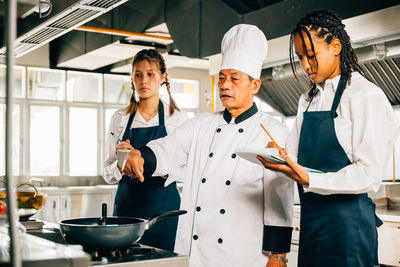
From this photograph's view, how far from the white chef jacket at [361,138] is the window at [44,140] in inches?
286

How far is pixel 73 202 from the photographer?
25.0 feet

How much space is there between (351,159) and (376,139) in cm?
12

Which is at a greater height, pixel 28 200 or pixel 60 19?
pixel 60 19

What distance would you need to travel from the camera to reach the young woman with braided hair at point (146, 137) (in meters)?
2.72

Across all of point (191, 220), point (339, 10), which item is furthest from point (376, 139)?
point (339, 10)

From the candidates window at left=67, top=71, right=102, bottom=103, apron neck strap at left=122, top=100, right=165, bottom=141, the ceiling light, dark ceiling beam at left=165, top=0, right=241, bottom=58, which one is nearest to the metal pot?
apron neck strap at left=122, top=100, right=165, bottom=141

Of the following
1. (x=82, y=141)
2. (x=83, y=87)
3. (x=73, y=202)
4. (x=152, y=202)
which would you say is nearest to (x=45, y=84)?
(x=83, y=87)

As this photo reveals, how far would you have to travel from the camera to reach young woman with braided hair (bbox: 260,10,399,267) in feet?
5.39

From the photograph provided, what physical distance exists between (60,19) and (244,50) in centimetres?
176

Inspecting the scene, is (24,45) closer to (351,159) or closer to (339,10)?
(339,10)

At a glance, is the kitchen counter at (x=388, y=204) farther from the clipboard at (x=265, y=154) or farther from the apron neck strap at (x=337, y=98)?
the clipboard at (x=265, y=154)

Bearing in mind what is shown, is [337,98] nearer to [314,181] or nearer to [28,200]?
[314,181]

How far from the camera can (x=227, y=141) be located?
2029mm

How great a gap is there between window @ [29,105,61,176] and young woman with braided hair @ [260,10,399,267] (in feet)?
23.2
